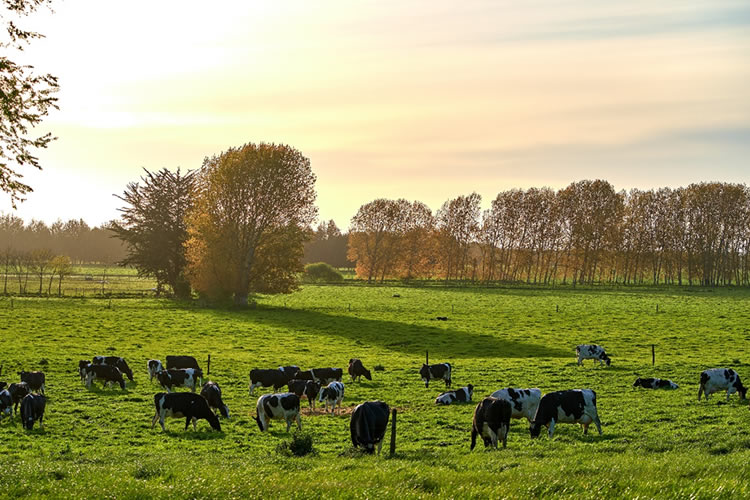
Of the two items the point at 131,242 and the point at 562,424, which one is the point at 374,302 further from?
the point at 562,424

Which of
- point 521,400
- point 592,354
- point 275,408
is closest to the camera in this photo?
point 521,400

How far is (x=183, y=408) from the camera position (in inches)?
782

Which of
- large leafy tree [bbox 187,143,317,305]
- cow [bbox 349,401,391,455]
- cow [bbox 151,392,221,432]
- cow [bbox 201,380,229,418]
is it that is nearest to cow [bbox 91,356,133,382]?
cow [bbox 201,380,229,418]

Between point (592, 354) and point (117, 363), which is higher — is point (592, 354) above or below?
above

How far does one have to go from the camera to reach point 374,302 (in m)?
71.4

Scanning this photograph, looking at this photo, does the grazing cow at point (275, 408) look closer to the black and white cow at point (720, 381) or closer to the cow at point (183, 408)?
the cow at point (183, 408)

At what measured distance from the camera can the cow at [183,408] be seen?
19.8 metres

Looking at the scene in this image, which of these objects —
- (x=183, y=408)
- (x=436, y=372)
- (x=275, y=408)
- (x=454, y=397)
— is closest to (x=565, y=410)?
(x=454, y=397)

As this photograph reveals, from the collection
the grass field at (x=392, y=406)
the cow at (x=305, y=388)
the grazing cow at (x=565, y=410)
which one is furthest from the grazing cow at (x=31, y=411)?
the grazing cow at (x=565, y=410)

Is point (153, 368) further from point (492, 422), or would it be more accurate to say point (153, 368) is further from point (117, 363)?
point (492, 422)

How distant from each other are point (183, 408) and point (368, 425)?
6.92 m

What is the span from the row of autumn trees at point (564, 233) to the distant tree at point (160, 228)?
42636mm

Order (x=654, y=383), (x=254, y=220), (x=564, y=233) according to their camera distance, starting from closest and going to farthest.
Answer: (x=654, y=383) → (x=254, y=220) → (x=564, y=233)

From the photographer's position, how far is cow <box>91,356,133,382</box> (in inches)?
1117
